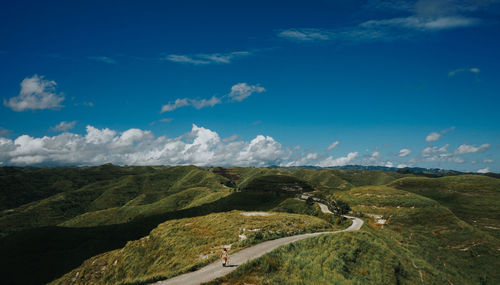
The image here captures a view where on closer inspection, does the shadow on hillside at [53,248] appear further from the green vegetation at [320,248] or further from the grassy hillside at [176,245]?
the grassy hillside at [176,245]

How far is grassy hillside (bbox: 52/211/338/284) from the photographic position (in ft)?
131

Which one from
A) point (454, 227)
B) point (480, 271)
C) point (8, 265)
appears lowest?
point (8, 265)

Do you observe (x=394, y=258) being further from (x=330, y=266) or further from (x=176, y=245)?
(x=176, y=245)

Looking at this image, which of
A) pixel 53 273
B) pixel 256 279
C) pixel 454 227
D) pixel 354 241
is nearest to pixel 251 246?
pixel 256 279

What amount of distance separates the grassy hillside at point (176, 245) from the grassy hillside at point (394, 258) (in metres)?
10.1

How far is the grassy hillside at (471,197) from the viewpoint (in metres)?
113

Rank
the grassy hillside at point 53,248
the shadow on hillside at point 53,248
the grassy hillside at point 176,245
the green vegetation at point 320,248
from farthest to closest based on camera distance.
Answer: the grassy hillside at point 53,248 → the shadow on hillside at point 53,248 → the grassy hillside at point 176,245 → the green vegetation at point 320,248

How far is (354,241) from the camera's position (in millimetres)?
35938

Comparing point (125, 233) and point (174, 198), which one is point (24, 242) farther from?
point (174, 198)

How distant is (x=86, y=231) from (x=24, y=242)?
18840 mm

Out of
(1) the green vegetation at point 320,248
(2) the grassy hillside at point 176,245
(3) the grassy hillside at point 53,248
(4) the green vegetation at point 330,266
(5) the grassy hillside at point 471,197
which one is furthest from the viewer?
(5) the grassy hillside at point 471,197

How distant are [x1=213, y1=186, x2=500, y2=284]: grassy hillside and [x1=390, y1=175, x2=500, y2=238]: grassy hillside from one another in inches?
1405

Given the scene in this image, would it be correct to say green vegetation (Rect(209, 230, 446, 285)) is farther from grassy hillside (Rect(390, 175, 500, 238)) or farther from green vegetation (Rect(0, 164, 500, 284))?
grassy hillside (Rect(390, 175, 500, 238))

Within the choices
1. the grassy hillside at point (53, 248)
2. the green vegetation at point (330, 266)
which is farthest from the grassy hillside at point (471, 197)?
the green vegetation at point (330, 266)
